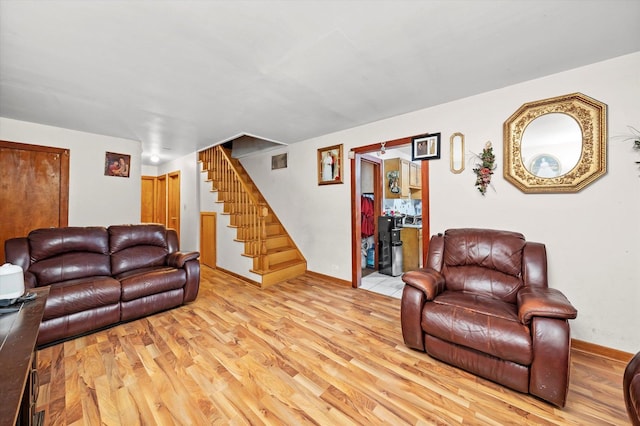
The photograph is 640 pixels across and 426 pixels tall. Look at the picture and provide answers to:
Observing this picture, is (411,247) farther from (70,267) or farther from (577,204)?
(70,267)

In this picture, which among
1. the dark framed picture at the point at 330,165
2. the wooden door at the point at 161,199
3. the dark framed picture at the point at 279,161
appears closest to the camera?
the dark framed picture at the point at 330,165

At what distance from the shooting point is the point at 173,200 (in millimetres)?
6164

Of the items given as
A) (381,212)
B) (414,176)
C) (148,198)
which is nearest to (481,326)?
(381,212)

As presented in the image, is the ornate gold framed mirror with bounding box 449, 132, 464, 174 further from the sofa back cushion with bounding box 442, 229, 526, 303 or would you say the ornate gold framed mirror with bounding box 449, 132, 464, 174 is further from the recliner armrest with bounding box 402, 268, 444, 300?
the recliner armrest with bounding box 402, 268, 444, 300

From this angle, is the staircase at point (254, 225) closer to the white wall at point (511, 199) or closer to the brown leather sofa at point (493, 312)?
the white wall at point (511, 199)

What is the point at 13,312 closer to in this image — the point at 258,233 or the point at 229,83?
the point at 229,83

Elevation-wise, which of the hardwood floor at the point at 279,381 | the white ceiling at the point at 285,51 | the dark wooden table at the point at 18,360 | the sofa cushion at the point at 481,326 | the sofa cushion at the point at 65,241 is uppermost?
the white ceiling at the point at 285,51

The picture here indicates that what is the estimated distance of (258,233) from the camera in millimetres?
4027

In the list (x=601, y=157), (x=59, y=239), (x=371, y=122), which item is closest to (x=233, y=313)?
(x=59, y=239)

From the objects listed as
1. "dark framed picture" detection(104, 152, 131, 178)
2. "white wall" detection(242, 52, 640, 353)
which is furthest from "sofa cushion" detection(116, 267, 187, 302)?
"white wall" detection(242, 52, 640, 353)

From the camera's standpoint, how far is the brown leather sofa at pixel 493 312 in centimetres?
148

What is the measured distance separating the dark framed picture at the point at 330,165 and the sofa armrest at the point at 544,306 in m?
2.65

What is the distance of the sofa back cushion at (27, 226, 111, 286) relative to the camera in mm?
2490

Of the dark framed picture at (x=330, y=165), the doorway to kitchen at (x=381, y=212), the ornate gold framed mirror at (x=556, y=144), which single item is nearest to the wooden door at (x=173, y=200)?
the dark framed picture at (x=330, y=165)
